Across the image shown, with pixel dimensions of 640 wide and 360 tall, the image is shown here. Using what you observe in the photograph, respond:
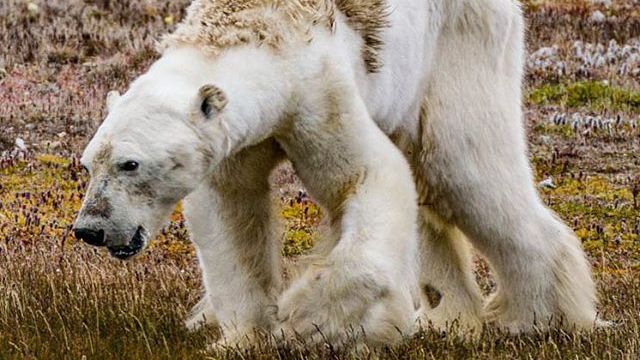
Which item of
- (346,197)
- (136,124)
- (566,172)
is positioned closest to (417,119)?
(346,197)

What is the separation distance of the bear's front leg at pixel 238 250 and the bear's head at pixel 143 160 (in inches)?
35.7

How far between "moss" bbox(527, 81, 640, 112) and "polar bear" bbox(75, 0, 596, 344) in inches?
343

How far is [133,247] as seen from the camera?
17.7 ft

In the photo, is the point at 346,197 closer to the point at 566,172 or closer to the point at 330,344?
the point at 330,344

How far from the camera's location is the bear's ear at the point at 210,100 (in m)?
5.37

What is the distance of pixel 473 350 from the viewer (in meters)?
6.39

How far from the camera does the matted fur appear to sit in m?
5.81

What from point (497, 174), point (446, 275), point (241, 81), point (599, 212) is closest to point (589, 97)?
point (599, 212)

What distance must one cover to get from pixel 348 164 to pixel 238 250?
2.54ft

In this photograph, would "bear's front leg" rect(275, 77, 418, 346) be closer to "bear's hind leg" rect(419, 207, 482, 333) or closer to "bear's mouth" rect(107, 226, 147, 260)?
"bear's mouth" rect(107, 226, 147, 260)

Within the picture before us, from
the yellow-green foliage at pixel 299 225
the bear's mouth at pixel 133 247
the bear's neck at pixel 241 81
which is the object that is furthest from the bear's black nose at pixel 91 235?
the yellow-green foliage at pixel 299 225

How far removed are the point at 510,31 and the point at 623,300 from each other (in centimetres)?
166

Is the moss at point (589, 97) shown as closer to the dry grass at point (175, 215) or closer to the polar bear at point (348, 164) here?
the dry grass at point (175, 215)

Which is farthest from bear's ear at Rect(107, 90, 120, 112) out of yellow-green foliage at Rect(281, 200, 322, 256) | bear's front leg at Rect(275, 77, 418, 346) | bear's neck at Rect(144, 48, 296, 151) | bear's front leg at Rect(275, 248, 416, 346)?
yellow-green foliage at Rect(281, 200, 322, 256)
